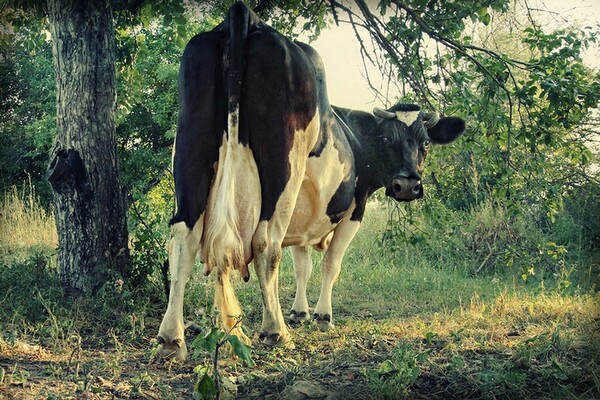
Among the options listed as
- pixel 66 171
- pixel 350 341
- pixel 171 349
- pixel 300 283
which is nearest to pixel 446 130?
pixel 300 283

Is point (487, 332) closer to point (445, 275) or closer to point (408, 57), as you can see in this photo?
point (408, 57)

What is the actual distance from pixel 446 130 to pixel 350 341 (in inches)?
93.7

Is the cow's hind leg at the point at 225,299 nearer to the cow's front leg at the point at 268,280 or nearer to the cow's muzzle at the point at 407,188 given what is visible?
the cow's front leg at the point at 268,280

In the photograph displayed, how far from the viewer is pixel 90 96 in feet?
18.6

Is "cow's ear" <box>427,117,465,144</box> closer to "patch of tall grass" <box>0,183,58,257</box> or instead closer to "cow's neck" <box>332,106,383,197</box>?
"cow's neck" <box>332,106,383,197</box>

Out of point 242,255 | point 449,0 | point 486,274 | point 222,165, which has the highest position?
point 449,0

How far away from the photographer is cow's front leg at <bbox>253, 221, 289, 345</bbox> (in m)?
4.36

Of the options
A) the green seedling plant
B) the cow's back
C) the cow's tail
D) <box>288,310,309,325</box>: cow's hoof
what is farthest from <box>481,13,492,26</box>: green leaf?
the green seedling plant

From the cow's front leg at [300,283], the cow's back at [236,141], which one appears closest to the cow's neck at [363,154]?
the cow's front leg at [300,283]

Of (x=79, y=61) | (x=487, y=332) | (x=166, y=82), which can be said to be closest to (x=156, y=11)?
(x=79, y=61)

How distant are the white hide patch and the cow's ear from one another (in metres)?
0.43

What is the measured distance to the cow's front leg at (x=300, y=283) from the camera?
236 inches

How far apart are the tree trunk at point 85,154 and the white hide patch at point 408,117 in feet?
7.22

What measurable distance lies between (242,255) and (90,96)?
7.10 feet
